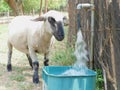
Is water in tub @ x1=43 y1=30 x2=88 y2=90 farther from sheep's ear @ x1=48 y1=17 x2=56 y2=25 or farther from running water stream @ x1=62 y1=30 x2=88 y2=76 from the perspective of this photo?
sheep's ear @ x1=48 y1=17 x2=56 y2=25

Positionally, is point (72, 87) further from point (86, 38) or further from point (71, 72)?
point (86, 38)

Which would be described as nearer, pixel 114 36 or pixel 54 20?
pixel 114 36

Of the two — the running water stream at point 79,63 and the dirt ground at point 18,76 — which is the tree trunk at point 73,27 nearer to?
the dirt ground at point 18,76

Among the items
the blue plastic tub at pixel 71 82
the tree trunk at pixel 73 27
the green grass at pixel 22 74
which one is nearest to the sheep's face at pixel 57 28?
the green grass at pixel 22 74

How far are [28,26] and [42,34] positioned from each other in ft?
1.71

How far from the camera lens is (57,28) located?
15.3 ft

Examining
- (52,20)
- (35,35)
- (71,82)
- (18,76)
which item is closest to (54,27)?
(52,20)

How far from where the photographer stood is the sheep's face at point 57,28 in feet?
15.2

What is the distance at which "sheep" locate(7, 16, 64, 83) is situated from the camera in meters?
4.84

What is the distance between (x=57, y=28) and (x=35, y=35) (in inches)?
29.6

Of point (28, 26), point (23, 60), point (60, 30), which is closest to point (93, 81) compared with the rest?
point (60, 30)

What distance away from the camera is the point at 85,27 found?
5266mm

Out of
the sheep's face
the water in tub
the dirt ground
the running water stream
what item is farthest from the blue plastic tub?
the dirt ground

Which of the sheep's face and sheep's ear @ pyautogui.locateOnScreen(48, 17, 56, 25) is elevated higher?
sheep's ear @ pyautogui.locateOnScreen(48, 17, 56, 25)
